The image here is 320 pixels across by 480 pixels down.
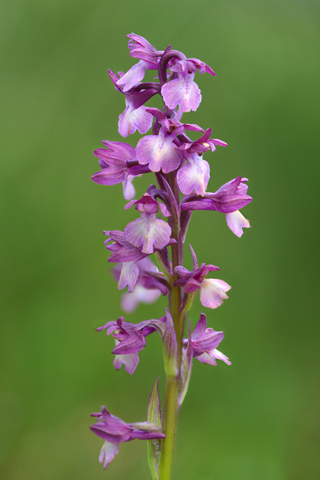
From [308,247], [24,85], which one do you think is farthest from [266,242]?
[24,85]

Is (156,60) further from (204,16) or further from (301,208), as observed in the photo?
(204,16)

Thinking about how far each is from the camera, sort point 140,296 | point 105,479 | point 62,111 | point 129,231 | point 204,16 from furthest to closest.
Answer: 1. point 204,16
2. point 62,111
3. point 105,479
4. point 140,296
5. point 129,231

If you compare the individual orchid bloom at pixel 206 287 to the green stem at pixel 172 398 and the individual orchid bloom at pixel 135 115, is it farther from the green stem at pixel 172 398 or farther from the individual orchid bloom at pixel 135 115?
the individual orchid bloom at pixel 135 115

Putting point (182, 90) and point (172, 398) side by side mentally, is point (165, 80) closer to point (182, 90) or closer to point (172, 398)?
point (182, 90)

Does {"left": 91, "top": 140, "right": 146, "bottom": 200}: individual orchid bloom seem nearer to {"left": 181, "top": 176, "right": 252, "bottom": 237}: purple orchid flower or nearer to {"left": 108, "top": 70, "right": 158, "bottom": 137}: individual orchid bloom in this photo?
{"left": 108, "top": 70, "right": 158, "bottom": 137}: individual orchid bloom

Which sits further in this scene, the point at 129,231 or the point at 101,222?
the point at 101,222

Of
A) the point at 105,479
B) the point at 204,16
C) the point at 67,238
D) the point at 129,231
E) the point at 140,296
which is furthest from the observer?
the point at 204,16

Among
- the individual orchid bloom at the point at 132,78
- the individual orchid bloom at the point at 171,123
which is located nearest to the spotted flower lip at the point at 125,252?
the individual orchid bloom at the point at 171,123

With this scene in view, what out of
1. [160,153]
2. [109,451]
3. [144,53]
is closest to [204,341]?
[109,451]
